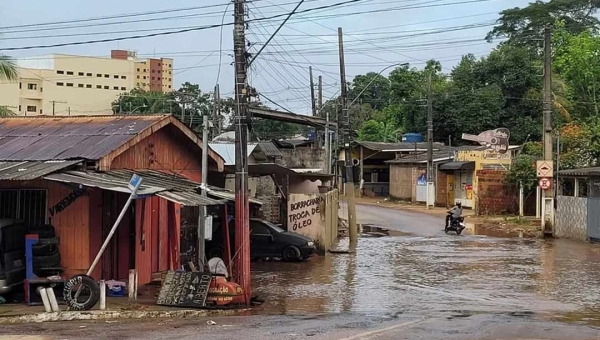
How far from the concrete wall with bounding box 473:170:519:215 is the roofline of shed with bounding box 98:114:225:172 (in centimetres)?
2811

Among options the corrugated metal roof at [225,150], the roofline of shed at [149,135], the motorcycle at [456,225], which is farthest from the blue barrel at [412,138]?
the roofline of shed at [149,135]

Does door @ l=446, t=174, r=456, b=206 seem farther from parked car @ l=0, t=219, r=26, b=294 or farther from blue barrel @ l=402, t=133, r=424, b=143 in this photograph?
parked car @ l=0, t=219, r=26, b=294

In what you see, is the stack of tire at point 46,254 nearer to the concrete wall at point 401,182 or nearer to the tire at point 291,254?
the tire at point 291,254

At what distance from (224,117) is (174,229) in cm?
3378

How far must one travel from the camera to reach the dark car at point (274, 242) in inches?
923

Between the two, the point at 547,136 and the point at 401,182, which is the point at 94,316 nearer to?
the point at 547,136

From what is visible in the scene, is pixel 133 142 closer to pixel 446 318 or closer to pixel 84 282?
pixel 84 282

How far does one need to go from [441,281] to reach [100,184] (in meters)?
9.65

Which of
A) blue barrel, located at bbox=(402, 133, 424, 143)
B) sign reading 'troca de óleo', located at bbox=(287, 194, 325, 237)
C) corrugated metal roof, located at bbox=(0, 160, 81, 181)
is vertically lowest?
sign reading 'troca de óleo', located at bbox=(287, 194, 325, 237)

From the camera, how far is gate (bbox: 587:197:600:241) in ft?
94.9

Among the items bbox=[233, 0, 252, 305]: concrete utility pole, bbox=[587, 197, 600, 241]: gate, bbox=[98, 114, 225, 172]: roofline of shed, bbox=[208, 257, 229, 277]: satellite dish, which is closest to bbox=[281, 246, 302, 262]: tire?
bbox=[98, 114, 225, 172]: roofline of shed

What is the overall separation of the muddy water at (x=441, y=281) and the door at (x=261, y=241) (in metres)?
0.65

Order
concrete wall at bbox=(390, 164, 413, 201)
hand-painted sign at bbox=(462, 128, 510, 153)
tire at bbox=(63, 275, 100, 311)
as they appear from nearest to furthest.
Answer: tire at bbox=(63, 275, 100, 311), hand-painted sign at bbox=(462, 128, 510, 153), concrete wall at bbox=(390, 164, 413, 201)

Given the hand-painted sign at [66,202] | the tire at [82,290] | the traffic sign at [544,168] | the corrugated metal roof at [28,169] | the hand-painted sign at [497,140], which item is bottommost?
the tire at [82,290]
